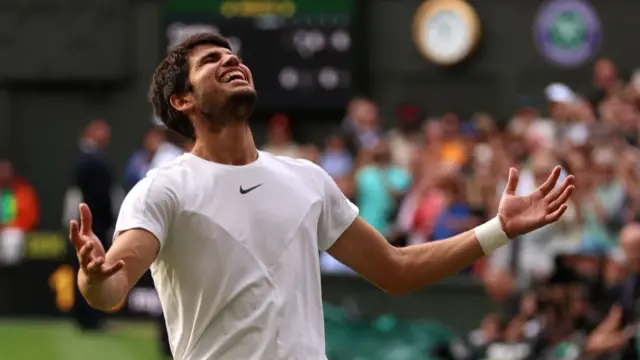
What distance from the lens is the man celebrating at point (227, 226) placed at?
4.32 metres

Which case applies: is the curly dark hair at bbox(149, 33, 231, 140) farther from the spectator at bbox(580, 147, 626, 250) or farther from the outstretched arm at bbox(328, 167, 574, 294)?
the spectator at bbox(580, 147, 626, 250)

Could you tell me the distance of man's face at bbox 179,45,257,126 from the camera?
4.48 meters

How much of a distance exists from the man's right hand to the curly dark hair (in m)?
0.69

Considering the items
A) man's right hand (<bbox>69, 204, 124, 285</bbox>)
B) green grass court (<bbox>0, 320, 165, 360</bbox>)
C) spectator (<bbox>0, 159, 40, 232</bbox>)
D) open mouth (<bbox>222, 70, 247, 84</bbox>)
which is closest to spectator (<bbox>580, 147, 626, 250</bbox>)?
green grass court (<bbox>0, 320, 165, 360</bbox>)

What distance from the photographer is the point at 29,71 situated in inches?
757

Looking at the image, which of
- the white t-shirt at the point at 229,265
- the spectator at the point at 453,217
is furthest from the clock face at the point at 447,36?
the white t-shirt at the point at 229,265

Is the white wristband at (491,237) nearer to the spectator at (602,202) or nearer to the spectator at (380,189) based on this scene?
the spectator at (602,202)

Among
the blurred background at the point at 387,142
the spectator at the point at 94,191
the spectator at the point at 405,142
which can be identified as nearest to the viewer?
the blurred background at the point at 387,142

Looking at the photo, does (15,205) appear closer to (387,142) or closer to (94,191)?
(94,191)

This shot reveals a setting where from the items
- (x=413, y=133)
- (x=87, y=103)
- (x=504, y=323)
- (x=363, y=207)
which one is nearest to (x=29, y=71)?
(x=87, y=103)

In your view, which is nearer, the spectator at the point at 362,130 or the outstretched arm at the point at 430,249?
the outstretched arm at the point at 430,249

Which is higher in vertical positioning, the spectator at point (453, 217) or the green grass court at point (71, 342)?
the spectator at point (453, 217)

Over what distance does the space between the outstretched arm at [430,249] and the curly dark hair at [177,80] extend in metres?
0.62

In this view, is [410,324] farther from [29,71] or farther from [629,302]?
[29,71]
